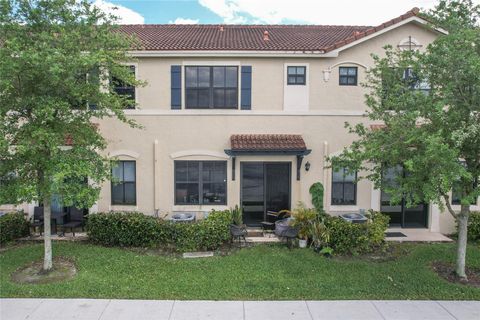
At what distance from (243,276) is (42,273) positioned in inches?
192

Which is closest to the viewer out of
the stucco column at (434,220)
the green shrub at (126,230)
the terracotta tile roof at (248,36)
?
the green shrub at (126,230)

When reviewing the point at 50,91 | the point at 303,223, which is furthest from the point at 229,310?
the point at 50,91

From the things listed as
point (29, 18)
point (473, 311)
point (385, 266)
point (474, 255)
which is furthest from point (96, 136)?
point (474, 255)

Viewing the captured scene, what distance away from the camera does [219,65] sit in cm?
1291

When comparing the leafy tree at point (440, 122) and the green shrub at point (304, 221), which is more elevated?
the leafy tree at point (440, 122)

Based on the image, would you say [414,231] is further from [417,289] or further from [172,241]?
[172,241]

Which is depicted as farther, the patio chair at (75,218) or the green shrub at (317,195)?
the green shrub at (317,195)

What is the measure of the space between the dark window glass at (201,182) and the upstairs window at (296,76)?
367 centimetres

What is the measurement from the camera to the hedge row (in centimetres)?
1084

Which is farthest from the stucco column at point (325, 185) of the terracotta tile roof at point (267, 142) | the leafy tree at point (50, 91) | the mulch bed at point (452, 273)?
the leafy tree at point (50, 91)

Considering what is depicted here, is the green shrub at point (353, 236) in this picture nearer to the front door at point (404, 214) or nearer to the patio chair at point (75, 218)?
the front door at point (404, 214)

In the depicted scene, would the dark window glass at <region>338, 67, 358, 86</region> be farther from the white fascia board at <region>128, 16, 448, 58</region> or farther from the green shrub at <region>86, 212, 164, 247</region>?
the green shrub at <region>86, 212, 164, 247</region>

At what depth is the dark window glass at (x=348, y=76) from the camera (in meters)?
13.0

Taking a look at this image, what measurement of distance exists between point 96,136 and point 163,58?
4.51m
